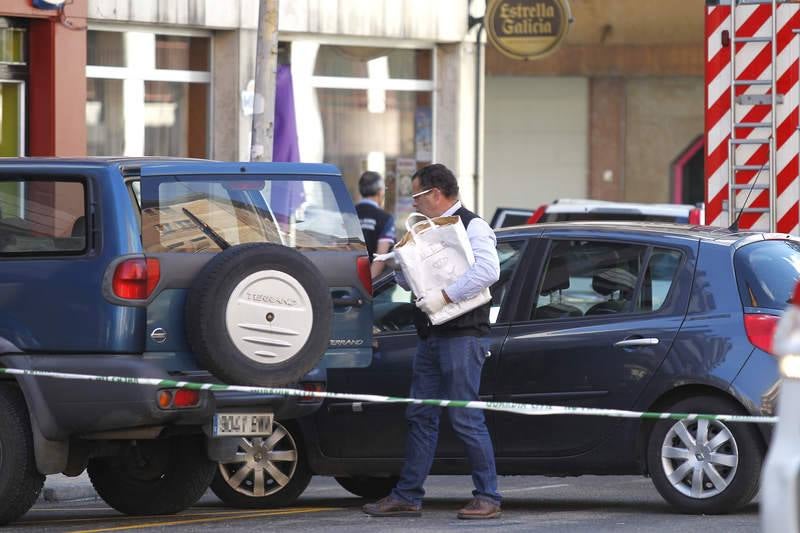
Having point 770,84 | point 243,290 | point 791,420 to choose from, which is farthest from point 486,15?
point 791,420

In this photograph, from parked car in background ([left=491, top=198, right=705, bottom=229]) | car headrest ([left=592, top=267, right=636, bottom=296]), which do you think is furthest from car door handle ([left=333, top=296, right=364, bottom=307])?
parked car in background ([left=491, top=198, right=705, bottom=229])

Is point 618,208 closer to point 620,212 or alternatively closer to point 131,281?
point 620,212

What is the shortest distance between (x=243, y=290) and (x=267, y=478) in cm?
186

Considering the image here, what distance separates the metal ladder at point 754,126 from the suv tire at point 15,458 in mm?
5315

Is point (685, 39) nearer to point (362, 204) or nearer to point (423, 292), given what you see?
point (362, 204)

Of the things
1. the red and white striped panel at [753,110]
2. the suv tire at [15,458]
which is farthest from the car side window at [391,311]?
the red and white striped panel at [753,110]

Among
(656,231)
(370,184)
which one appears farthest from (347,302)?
(370,184)

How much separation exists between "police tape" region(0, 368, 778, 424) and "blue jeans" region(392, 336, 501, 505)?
0.26 feet

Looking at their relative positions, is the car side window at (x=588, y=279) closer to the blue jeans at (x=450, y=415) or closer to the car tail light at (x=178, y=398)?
the blue jeans at (x=450, y=415)

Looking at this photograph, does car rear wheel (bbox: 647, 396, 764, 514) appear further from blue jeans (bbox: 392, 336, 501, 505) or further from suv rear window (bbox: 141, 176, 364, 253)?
suv rear window (bbox: 141, 176, 364, 253)

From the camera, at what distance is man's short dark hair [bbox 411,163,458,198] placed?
9.50 m

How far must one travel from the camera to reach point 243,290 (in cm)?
846

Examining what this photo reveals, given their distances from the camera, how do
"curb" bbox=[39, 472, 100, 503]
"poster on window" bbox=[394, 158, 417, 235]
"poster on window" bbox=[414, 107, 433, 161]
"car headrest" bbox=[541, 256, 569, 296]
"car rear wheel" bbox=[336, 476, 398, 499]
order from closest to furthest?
"car headrest" bbox=[541, 256, 569, 296] → "car rear wheel" bbox=[336, 476, 398, 499] → "curb" bbox=[39, 472, 100, 503] → "poster on window" bbox=[394, 158, 417, 235] → "poster on window" bbox=[414, 107, 433, 161]

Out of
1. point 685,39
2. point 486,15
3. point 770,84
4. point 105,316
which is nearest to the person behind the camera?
point 105,316
